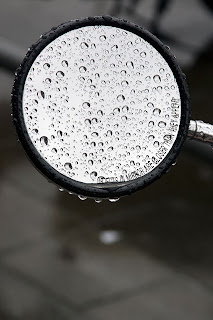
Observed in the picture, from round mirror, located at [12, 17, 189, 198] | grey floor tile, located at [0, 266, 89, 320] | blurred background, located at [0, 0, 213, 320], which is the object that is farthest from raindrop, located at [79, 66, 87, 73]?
grey floor tile, located at [0, 266, 89, 320]

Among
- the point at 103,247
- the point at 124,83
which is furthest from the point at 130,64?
the point at 103,247

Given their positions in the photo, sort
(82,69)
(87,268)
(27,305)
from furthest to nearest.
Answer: (87,268), (27,305), (82,69)

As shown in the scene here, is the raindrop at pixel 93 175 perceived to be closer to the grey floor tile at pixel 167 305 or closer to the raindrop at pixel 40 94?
the raindrop at pixel 40 94

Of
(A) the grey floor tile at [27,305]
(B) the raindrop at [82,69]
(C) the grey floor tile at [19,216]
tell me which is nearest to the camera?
(B) the raindrop at [82,69]

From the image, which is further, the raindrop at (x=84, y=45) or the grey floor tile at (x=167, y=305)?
the grey floor tile at (x=167, y=305)

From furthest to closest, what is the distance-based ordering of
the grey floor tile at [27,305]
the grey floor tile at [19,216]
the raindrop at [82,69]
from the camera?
1. the grey floor tile at [19,216]
2. the grey floor tile at [27,305]
3. the raindrop at [82,69]

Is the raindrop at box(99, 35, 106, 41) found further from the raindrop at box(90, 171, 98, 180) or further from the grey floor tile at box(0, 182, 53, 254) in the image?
the grey floor tile at box(0, 182, 53, 254)

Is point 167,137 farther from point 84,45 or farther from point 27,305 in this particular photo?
point 27,305

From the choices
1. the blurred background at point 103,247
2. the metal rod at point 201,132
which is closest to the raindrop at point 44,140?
the metal rod at point 201,132
